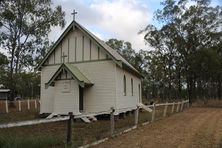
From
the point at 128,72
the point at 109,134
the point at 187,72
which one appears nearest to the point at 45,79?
the point at 128,72

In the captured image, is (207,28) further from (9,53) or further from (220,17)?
(9,53)

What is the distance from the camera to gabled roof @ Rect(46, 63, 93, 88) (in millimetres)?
23406

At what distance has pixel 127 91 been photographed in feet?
92.5

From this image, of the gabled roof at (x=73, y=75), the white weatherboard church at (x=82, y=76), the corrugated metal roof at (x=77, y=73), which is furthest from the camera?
the white weatherboard church at (x=82, y=76)

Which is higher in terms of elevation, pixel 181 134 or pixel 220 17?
pixel 220 17

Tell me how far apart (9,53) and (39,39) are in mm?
4275

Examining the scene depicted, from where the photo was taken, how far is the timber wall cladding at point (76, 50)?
25.2 m

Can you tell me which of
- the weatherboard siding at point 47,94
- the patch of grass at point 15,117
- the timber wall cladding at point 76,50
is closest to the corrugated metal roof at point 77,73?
the timber wall cladding at point 76,50

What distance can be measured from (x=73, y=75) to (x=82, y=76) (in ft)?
4.71

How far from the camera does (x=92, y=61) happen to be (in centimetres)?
2522

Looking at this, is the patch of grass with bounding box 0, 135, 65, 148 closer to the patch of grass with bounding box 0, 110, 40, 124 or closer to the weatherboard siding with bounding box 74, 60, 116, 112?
the patch of grass with bounding box 0, 110, 40, 124

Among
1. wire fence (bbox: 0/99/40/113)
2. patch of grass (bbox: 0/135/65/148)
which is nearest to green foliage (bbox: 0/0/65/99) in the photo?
wire fence (bbox: 0/99/40/113)

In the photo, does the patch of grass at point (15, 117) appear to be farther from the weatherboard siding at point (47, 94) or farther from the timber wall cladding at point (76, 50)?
the timber wall cladding at point (76, 50)

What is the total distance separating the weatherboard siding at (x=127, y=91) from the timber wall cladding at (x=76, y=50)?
81.1 inches
